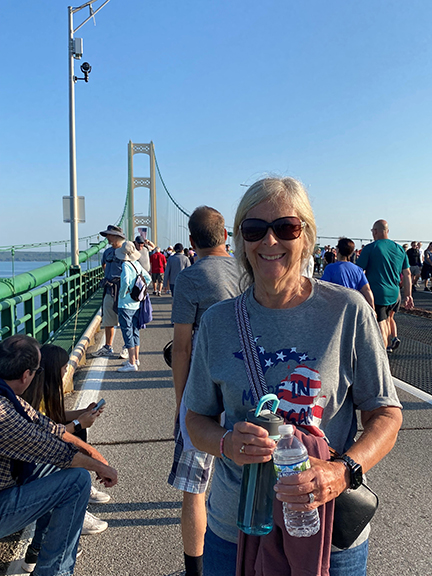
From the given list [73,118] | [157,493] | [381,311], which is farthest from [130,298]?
[73,118]

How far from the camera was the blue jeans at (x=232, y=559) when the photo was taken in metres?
1.36

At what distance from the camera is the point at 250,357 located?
4.58 ft

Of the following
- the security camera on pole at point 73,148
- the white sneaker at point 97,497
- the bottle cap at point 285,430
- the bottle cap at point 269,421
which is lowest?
the white sneaker at point 97,497

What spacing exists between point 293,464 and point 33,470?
1.74 metres

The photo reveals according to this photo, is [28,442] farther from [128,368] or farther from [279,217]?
[128,368]

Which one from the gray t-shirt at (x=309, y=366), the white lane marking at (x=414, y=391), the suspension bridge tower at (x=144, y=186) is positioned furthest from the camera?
the suspension bridge tower at (x=144, y=186)

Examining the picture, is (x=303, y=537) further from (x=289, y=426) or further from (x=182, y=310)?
(x=182, y=310)

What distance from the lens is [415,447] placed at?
389 cm

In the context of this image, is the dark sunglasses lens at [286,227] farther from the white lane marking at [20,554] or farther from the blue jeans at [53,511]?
the white lane marking at [20,554]

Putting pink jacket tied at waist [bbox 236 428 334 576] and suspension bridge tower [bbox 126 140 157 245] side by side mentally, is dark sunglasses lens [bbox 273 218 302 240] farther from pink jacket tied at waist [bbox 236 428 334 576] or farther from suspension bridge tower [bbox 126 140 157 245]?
suspension bridge tower [bbox 126 140 157 245]

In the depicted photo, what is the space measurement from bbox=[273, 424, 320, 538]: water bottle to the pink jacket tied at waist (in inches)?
0.9

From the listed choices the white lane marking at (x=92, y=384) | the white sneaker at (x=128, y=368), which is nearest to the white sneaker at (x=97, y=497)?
the white lane marking at (x=92, y=384)

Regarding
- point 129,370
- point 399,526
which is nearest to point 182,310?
point 399,526

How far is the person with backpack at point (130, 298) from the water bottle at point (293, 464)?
17.3 feet
